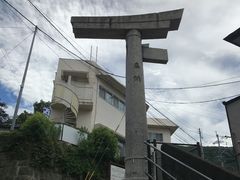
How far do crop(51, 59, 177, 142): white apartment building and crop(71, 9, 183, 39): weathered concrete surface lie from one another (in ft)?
27.4

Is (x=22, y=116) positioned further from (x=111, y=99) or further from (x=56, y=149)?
(x=56, y=149)

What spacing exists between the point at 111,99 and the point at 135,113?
1380cm

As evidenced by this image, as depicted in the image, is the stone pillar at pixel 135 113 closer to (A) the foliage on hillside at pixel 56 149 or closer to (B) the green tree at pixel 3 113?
(A) the foliage on hillside at pixel 56 149

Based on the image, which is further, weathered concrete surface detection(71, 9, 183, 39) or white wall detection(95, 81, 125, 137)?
white wall detection(95, 81, 125, 137)

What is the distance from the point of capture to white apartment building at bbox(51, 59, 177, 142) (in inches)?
629

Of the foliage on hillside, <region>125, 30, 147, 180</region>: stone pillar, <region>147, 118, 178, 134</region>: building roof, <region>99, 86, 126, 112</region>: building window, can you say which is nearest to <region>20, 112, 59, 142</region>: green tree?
the foliage on hillside

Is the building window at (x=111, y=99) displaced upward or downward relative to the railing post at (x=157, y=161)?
upward

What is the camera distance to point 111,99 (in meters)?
19.4

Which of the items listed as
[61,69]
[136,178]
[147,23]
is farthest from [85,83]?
[136,178]

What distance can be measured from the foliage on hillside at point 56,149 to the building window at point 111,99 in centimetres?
610

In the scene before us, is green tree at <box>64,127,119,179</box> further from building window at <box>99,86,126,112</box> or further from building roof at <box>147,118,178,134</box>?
building roof at <box>147,118,178,134</box>

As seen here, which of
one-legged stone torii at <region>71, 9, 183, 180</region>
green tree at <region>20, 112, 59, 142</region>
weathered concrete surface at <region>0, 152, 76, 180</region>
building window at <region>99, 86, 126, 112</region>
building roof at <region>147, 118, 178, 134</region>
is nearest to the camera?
one-legged stone torii at <region>71, 9, 183, 180</region>

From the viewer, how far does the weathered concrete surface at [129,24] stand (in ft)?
21.6

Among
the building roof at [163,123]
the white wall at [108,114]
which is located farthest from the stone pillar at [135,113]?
the building roof at [163,123]
